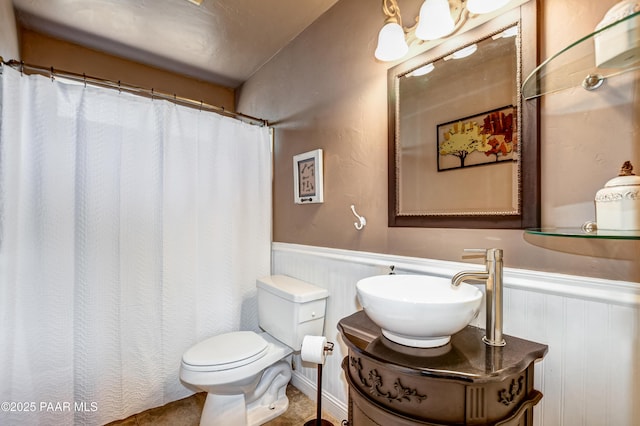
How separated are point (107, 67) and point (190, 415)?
2385 millimetres

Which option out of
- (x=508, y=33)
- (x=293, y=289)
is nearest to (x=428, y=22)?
(x=508, y=33)

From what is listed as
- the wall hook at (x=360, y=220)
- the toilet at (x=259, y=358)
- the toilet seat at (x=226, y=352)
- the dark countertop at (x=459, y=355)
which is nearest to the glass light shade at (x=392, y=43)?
the wall hook at (x=360, y=220)

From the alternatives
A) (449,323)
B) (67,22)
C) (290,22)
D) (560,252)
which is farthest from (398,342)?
(67,22)

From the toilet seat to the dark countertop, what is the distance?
732mm

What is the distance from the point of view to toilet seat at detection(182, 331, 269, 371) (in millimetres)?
1365

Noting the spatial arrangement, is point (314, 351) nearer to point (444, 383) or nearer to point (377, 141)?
point (444, 383)

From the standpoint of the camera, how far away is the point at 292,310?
155cm

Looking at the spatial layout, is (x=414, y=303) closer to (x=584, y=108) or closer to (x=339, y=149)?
(x=584, y=108)

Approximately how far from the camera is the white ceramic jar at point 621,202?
2.23 ft

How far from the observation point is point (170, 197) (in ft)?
5.68

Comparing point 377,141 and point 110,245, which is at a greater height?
point 377,141

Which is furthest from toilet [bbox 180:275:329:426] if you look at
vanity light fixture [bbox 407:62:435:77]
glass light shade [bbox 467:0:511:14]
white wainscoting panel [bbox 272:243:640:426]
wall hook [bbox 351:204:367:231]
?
glass light shade [bbox 467:0:511:14]

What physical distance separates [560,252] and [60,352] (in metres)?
2.16

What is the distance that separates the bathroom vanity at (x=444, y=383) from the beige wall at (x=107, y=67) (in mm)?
2420
